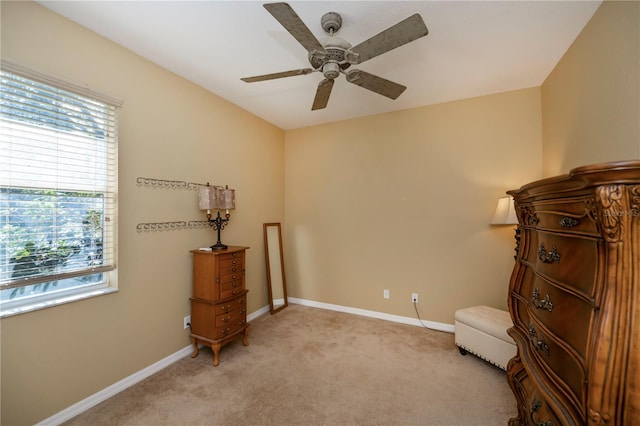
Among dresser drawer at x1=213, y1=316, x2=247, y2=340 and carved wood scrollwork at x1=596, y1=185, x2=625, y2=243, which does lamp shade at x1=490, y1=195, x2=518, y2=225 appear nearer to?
carved wood scrollwork at x1=596, y1=185, x2=625, y2=243

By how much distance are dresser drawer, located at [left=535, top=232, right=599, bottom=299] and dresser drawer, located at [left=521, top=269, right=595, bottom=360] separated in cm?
4

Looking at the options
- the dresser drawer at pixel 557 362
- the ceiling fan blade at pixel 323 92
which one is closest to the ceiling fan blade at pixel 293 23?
the ceiling fan blade at pixel 323 92

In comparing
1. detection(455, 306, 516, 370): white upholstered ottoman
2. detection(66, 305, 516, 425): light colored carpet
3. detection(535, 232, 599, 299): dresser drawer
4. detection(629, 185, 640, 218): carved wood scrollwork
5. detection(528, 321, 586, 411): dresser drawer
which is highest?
detection(629, 185, 640, 218): carved wood scrollwork

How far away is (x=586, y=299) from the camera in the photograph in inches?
34.4

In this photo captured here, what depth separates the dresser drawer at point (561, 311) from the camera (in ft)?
2.90

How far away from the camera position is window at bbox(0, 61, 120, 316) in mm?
1619

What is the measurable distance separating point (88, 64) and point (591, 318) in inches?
125

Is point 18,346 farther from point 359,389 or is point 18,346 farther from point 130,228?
point 359,389

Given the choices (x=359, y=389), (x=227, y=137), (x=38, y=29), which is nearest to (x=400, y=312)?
(x=359, y=389)

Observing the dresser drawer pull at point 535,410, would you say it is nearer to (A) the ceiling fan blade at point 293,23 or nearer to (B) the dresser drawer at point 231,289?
(A) the ceiling fan blade at point 293,23

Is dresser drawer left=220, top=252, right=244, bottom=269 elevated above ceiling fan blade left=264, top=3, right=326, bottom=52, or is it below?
below

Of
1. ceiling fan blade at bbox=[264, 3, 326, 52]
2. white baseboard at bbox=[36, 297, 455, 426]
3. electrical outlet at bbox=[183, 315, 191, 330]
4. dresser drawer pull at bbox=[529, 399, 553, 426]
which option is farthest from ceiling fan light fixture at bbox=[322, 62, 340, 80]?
white baseboard at bbox=[36, 297, 455, 426]

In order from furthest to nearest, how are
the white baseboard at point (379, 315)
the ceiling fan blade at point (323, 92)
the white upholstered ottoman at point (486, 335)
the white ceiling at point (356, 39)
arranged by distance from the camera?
the white baseboard at point (379, 315) → the white upholstered ottoman at point (486, 335) → the ceiling fan blade at point (323, 92) → the white ceiling at point (356, 39)

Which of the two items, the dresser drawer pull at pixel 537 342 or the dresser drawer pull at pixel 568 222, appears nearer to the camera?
the dresser drawer pull at pixel 568 222
